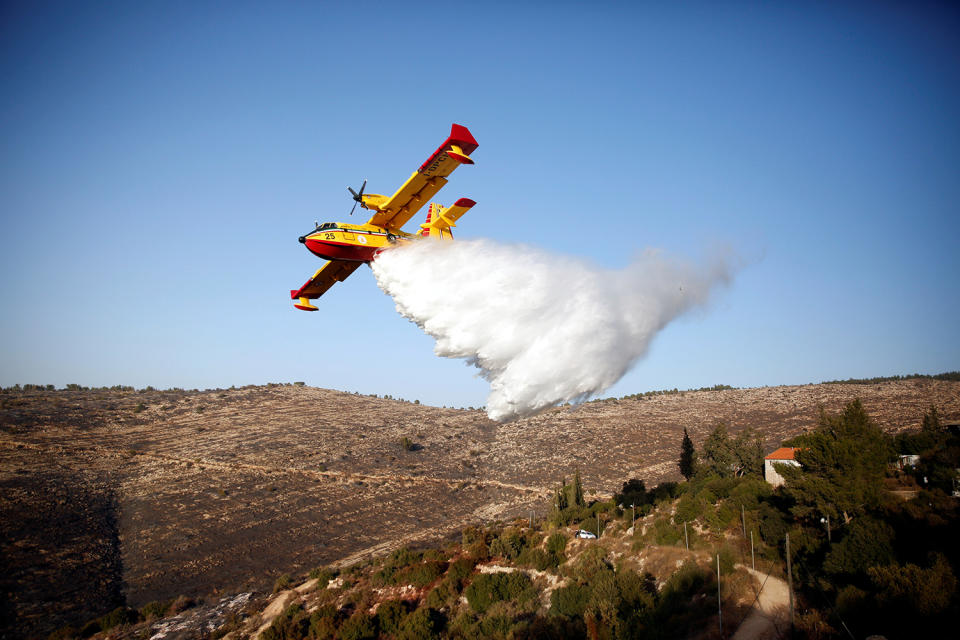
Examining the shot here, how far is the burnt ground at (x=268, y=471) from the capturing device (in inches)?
1191

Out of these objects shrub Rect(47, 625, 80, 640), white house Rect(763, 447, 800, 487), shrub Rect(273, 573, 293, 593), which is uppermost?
white house Rect(763, 447, 800, 487)

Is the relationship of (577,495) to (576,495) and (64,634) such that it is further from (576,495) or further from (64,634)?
(64,634)

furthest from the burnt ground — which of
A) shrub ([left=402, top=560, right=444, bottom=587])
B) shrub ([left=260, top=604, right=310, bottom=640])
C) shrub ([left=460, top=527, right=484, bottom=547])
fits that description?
shrub ([left=402, top=560, right=444, bottom=587])

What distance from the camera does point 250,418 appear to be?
2532 inches

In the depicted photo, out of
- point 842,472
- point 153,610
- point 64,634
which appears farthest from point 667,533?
point 64,634

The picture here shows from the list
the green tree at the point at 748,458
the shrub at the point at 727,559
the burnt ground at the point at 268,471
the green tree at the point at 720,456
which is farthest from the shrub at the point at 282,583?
the green tree at the point at 748,458

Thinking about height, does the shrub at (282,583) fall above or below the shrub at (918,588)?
below

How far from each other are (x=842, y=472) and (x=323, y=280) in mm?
23726

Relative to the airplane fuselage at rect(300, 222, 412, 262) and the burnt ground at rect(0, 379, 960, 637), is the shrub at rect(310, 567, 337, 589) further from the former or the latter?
the airplane fuselage at rect(300, 222, 412, 262)

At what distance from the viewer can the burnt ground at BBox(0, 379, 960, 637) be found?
30.2 m

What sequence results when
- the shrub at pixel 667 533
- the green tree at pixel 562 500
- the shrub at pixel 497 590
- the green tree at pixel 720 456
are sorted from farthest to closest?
the green tree at pixel 720 456 < the green tree at pixel 562 500 < the shrub at pixel 667 533 < the shrub at pixel 497 590

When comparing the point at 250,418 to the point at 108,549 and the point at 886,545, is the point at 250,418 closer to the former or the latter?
the point at 108,549

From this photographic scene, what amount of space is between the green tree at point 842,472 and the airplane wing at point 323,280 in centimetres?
2120

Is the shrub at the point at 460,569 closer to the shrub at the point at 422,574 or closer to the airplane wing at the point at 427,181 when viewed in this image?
the shrub at the point at 422,574
